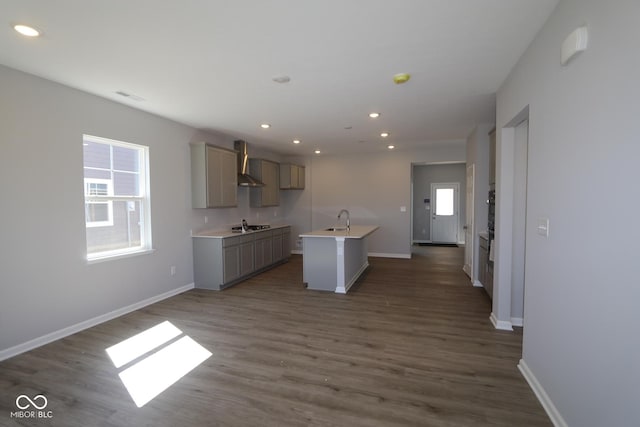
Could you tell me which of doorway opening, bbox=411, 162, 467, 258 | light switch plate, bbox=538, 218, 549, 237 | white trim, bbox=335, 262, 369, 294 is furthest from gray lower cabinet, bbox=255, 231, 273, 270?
doorway opening, bbox=411, 162, 467, 258

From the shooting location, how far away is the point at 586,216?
156cm

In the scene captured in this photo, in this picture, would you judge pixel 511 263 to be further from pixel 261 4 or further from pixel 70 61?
pixel 70 61

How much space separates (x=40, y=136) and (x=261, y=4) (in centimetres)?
272

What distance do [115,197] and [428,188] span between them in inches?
345

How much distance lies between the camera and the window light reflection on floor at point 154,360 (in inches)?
90.7

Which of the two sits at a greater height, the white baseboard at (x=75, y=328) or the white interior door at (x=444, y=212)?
the white interior door at (x=444, y=212)

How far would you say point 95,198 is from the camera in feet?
11.7

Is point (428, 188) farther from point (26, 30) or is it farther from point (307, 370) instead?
point (26, 30)

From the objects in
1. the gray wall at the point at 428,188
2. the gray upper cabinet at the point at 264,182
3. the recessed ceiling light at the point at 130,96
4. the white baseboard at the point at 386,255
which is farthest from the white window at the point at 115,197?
the gray wall at the point at 428,188

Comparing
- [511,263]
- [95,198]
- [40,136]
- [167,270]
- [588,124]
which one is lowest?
[167,270]

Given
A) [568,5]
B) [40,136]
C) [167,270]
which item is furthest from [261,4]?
[167,270]

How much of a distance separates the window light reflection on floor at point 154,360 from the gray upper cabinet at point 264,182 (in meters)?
3.78

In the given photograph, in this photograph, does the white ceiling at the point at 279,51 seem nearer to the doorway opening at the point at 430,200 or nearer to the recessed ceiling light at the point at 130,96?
the recessed ceiling light at the point at 130,96

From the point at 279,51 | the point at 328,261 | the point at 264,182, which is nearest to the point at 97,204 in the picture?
the point at 279,51
